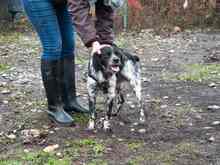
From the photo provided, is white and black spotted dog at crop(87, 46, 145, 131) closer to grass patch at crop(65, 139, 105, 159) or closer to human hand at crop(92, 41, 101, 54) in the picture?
human hand at crop(92, 41, 101, 54)

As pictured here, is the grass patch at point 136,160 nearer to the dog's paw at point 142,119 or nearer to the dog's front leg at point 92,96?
the dog's front leg at point 92,96

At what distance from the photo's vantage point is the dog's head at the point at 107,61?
4.89 meters

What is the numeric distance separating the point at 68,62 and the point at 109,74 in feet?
2.23

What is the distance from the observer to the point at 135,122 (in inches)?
213

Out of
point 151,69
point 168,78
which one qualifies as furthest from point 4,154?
point 151,69

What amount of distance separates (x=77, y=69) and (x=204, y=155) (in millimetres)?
3823

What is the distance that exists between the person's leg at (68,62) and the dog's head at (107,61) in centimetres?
57

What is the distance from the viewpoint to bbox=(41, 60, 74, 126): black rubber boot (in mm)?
5270

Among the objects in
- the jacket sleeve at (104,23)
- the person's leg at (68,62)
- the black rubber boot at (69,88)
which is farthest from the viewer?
the black rubber boot at (69,88)

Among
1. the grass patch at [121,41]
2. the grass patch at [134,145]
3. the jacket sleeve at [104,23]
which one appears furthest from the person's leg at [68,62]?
the grass patch at [121,41]

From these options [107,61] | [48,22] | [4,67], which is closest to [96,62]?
[107,61]

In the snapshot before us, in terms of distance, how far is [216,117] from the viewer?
5.58 m

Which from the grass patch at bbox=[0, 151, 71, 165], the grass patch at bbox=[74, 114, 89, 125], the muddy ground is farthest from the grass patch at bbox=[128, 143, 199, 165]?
the grass patch at bbox=[74, 114, 89, 125]

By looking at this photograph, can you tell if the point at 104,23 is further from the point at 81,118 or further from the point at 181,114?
the point at 181,114
